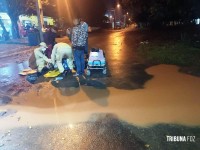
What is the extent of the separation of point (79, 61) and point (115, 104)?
10.7ft

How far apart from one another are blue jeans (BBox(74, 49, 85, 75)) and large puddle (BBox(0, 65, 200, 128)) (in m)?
1.41

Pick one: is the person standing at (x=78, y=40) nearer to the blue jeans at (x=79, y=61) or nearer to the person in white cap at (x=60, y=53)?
the blue jeans at (x=79, y=61)

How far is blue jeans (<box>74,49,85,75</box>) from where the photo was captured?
899 centimetres

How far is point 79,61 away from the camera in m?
9.13

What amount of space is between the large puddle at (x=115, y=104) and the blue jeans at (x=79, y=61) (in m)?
1.41

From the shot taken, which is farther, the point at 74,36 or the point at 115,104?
the point at 74,36

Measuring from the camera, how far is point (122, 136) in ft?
15.6

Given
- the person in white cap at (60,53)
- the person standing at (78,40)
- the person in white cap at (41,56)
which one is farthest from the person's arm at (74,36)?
the person in white cap at (41,56)

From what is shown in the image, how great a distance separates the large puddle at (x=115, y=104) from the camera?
18.3 feet

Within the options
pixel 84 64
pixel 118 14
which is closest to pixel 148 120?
pixel 84 64

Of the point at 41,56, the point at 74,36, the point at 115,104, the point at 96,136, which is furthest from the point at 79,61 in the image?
the point at 96,136

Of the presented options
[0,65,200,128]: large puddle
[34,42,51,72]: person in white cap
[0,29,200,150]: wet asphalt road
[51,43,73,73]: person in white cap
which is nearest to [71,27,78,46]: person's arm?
[51,43,73,73]: person in white cap

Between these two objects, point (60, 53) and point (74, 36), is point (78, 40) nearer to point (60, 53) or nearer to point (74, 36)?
point (74, 36)

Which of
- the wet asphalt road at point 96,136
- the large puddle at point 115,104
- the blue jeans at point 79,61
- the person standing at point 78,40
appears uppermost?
the person standing at point 78,40
